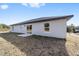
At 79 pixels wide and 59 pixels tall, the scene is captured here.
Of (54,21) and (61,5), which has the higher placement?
(61,5)

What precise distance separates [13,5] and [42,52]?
13.0 ft

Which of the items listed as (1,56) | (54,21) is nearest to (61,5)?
(54,21)

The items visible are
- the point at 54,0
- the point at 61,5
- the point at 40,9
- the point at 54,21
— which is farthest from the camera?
the point at 54,21

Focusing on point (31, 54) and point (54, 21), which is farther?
point (54, 21)

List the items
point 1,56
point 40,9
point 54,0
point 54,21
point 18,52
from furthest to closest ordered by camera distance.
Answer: point 54,21 < point 40,9 < point 54,0 < point 18,52 < point 1,56

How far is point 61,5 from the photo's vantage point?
8.14 meters

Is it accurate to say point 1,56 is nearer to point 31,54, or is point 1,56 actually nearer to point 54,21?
point 31,54

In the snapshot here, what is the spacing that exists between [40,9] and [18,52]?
137 inches

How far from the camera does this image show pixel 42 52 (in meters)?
6.96

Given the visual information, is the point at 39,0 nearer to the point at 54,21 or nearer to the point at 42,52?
the point at 42,52

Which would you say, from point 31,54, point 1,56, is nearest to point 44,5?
point 31,54

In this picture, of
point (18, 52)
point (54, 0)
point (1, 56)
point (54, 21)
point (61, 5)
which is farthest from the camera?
point (54, 21)

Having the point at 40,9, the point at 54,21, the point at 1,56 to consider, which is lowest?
the point at 1,56

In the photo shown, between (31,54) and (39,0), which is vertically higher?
(39,0)
